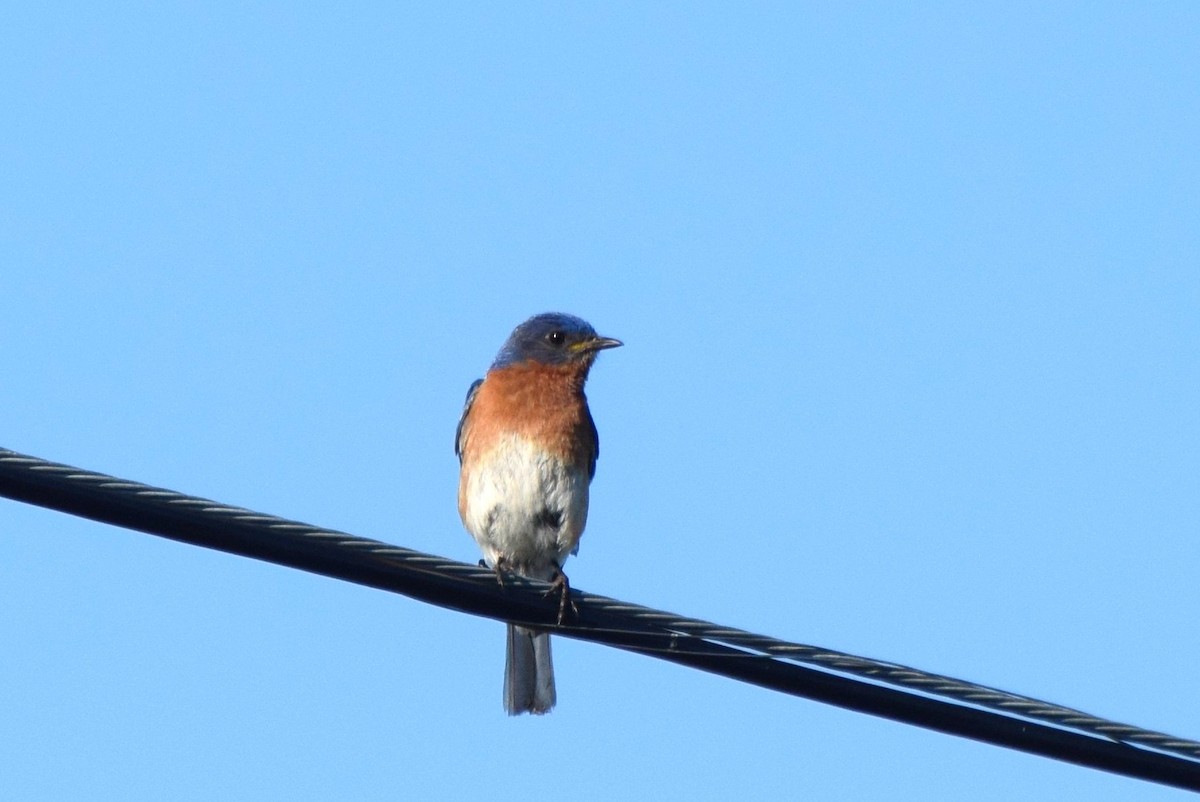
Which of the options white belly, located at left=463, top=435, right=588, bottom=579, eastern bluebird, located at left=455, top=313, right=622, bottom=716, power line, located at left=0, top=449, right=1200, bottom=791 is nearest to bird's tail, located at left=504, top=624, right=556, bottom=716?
eastern bluebird, located at left=455, top=313, right=622, bottom=716

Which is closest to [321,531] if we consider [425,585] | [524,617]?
[425,585]

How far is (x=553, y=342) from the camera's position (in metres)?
11.1

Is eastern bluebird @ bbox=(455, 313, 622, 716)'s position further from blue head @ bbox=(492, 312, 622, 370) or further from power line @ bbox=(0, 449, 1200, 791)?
power line @ bbox=(0, 449, 1200, 791)

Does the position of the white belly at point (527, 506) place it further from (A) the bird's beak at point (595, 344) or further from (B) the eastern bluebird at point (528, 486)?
(A) the bird's beak at point (595, 344)

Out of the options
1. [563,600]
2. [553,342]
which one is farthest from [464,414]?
[563,600]

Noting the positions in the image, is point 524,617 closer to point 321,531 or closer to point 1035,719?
point 321,531

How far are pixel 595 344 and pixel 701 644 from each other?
16.2 feet

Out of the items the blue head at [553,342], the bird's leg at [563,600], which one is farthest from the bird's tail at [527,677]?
the bird's leg at [563,600]

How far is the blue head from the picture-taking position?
35.9ft

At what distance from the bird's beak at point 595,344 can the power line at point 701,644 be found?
4631 millimetres

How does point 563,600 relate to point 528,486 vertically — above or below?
below

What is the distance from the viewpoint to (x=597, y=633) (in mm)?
6988

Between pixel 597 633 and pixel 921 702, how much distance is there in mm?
1498

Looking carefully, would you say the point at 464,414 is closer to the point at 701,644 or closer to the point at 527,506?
the point at 527,506
